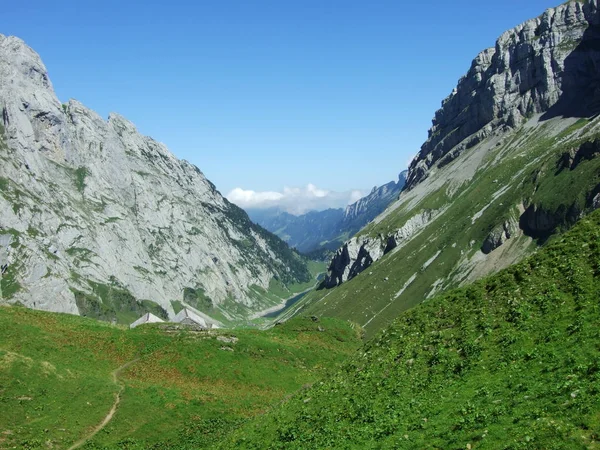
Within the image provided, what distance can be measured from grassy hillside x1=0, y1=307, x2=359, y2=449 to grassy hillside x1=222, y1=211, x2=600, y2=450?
14.8 meters

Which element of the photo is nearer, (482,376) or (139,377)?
(482,376)

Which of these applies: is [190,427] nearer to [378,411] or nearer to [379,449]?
[378,411]

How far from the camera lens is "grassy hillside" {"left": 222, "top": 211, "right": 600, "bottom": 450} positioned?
74.4 feet

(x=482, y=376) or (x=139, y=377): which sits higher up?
(x=139, y=377)

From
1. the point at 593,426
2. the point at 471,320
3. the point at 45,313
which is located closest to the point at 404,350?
the point at 471,320

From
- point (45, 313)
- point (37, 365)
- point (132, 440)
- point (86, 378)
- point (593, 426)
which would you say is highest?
point (45, 313)

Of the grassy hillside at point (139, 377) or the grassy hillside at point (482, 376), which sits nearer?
the grassy hillside at point (482, 376)

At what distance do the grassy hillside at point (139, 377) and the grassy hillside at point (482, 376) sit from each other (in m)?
14.8

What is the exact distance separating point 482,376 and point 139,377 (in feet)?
136

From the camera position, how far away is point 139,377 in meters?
57.7

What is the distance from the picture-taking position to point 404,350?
37625 mm

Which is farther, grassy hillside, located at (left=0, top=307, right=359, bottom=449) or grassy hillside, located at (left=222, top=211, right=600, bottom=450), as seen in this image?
grassy hillside, located at (left=0, top=307, right=359, bottom=449)

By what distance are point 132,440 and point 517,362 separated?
32.3 m

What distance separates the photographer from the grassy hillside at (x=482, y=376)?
74.4 feet
